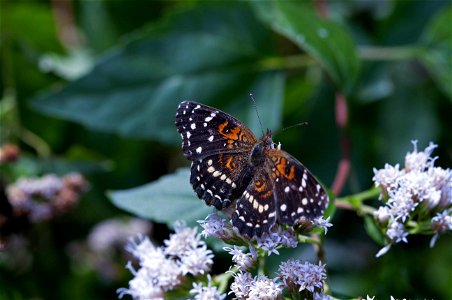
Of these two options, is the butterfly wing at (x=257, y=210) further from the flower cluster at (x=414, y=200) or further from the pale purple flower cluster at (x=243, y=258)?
the flower cluster at (x=414, y=200)

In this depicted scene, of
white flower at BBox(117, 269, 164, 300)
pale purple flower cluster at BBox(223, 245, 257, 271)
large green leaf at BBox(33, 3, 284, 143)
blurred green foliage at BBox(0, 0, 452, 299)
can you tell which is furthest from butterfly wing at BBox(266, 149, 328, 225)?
large green leaf at BBox(33, 3, 284, 143)

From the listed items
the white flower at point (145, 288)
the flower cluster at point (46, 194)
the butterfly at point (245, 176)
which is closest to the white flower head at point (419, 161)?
the butterfly at point (245, 176)

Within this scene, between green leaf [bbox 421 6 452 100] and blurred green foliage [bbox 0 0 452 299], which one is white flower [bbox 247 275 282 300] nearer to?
blurred green foliage [bbox 0 0 452 299]

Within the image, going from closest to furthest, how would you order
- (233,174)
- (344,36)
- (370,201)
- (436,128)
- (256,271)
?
(233,174)
(256,271)
(344,36)
(370,201)
(436,128)

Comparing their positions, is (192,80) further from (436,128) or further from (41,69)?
(436,128)

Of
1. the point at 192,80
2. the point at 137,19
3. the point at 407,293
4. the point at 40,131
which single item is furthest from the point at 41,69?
the point at 407,293

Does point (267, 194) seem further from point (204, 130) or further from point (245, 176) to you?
point (204, 130)
